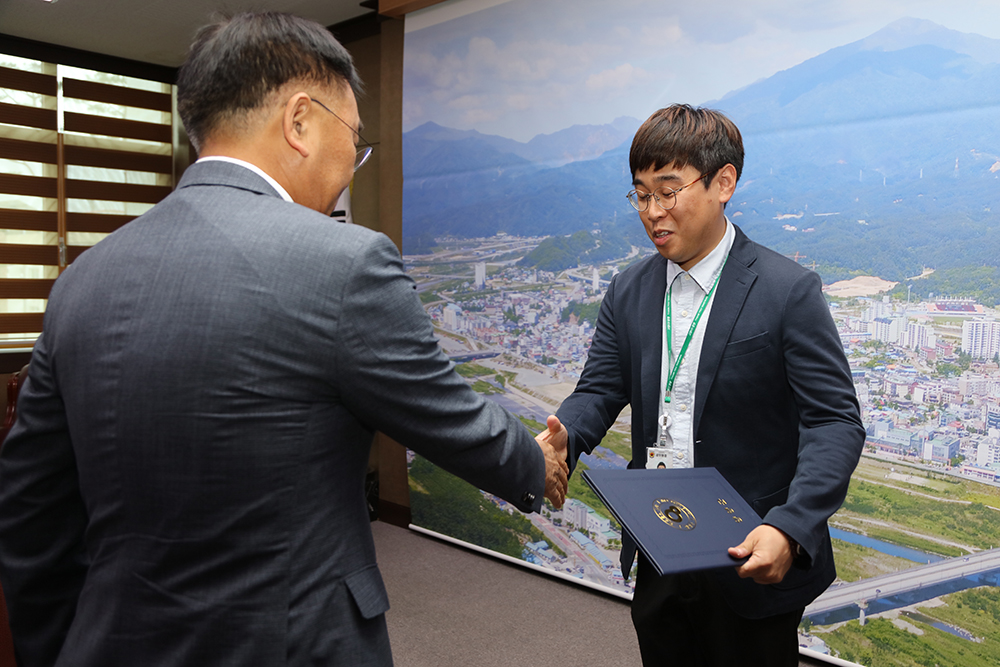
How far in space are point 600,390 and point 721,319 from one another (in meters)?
0.46

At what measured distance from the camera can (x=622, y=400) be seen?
1.94m

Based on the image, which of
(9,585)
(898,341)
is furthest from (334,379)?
(898,341)

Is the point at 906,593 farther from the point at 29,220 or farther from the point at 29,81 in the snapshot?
the point at 29,81

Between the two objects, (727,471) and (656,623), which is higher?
(727,471)

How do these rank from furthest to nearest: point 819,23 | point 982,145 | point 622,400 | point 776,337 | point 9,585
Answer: point 819,23 < point 982,145 < point 622,400 < point 776,337 < point 9,585

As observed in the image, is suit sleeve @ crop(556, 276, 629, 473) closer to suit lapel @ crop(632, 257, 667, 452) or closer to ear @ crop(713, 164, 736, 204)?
suit lapel @ crop(632, 257, 667, 452)

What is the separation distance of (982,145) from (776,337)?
1550 mm

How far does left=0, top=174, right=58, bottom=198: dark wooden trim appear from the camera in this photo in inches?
220

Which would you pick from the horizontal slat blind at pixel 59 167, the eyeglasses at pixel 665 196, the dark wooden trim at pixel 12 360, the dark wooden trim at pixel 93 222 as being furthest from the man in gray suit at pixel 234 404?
the dark wooden trim at pixel 93 222

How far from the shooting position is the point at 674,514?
1.36 m

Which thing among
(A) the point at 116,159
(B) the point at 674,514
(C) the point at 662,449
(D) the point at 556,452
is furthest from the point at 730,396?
(A) the point at 116,159

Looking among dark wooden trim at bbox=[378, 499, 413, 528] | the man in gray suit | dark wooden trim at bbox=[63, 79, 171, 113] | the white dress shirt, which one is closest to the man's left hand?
the white dress shirt

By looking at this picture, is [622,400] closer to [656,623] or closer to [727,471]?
[727,471]

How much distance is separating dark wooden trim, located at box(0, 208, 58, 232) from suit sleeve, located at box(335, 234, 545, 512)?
600 centimetres
